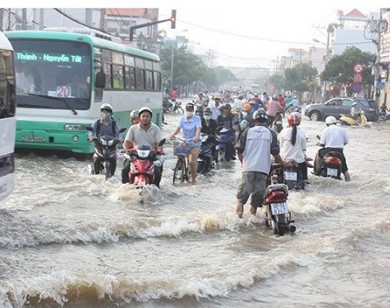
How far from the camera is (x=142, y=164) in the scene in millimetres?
10008

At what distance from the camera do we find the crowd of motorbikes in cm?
841

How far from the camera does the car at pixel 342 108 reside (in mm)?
39622

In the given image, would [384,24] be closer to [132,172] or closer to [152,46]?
[152,46]

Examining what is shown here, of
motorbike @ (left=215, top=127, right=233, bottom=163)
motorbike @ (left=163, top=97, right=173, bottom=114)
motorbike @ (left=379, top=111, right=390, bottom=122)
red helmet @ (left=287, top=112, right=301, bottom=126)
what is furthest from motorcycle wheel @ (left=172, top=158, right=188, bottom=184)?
motorbike @ (left=379, top=111, right=390, bottom=122)

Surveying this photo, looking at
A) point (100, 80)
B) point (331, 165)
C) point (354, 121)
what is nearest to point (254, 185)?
point (331, 165)

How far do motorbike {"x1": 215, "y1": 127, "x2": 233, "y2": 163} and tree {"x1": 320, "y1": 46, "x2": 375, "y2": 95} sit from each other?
39.2 metres

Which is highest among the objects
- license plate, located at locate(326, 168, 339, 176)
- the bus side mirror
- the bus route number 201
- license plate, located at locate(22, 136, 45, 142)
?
the bus side mirror

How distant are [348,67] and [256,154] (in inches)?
1913

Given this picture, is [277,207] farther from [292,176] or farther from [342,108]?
[342,108]

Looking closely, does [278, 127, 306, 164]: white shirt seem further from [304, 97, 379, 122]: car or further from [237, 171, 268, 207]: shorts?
[304, 97, 379, 122]: car

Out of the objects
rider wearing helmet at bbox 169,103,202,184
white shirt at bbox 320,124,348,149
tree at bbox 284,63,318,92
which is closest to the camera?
rider wearing helmet at bbox 169,103,202,184

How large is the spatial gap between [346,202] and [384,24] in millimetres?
39074

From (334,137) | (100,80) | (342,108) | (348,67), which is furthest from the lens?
(348,67)

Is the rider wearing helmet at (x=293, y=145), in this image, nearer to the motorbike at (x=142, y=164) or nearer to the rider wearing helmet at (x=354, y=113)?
the motorbike at (x=142, y=164)
